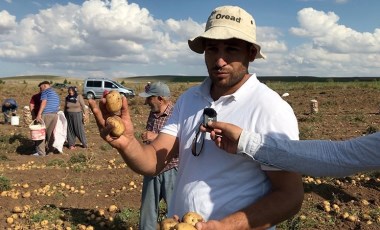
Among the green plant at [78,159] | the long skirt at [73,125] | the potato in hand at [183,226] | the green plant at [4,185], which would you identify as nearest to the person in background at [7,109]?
the long skirt at [73,125]

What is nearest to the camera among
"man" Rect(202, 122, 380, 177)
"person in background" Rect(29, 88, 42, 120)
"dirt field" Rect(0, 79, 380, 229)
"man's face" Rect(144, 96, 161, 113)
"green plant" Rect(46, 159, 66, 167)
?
"man" Rect(202, 122, 380, 177)

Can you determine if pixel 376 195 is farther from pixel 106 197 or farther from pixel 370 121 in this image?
pixel 370 121

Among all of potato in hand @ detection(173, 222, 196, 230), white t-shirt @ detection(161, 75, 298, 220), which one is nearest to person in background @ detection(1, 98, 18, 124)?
white t-shirt @ detection(161, 75, 298, 220)

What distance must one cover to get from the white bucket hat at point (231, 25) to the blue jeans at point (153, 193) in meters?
2.62

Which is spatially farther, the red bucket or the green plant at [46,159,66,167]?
the red bucket

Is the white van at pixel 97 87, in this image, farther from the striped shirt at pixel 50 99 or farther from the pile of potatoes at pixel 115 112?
the pile of potatoes at pixel 115 112

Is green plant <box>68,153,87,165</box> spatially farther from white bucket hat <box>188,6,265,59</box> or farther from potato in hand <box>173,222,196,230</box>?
potato in hand <box>173,222,196,230</box>

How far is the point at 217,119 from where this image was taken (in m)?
2.27

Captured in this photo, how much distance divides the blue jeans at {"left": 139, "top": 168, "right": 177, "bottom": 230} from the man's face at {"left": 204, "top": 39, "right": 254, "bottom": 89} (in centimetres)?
261

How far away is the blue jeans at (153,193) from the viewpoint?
4.76 metres

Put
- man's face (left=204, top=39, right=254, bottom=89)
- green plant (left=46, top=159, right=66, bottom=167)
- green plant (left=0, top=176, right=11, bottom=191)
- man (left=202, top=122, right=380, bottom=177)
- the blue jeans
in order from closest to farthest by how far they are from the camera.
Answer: man (left=202, top=122, right=380, bottom=177), man's face (left=204, top=39, right=254, bottom=89), the blue jeans, green plant (left=0, top=176, right=11, bottom=191), green plant (left=46, top=159, right=66, bottom=167)

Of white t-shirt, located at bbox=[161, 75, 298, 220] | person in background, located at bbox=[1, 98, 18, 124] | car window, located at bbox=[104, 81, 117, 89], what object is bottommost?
person in background, located at bbox=[1, 98, 18, 124]

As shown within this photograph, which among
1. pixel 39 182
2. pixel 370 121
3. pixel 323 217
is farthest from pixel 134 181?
pixel 370 121

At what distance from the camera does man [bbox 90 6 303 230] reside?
2.08m
